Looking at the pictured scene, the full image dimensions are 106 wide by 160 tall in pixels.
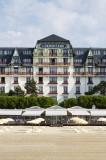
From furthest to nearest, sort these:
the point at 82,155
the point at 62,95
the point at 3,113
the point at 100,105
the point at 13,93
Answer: the point at 62,95, the point at 13,93, the point at 100,105, the point at 3,113, the point at 82,155

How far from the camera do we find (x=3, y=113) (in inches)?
2589

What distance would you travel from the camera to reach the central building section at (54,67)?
105m

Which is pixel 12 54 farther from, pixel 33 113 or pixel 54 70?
pixel 33 113

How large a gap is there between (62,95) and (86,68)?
10.6 m

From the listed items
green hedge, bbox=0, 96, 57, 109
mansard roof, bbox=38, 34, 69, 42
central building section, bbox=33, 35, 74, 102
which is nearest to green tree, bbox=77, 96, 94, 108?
green hedge, bbox=0, 96, 57, 109

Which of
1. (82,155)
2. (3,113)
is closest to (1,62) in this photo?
(3,113)

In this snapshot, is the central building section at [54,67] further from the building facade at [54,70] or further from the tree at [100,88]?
the tree at [100,88]

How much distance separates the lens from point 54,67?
350 ft

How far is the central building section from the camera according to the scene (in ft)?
346

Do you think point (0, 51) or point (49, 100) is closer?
point (49, 100)

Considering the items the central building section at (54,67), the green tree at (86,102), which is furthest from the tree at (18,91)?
the green tree at (86,102)

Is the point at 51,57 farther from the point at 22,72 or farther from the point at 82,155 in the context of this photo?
the point at 82,155

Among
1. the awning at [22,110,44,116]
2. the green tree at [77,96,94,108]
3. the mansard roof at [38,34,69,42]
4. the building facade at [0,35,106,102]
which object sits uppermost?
the mansard roof at [38,34,69,42]

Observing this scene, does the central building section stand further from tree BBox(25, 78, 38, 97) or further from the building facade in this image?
tree BBox(25, 78, 38, 97)
